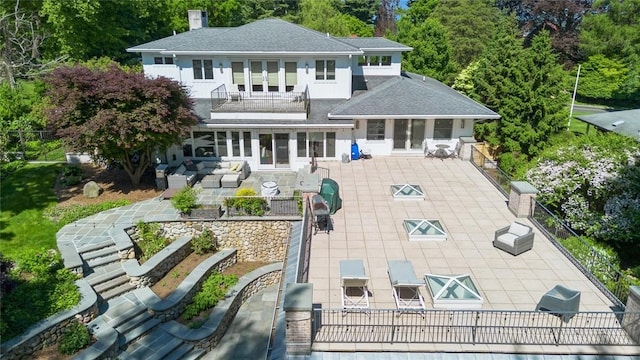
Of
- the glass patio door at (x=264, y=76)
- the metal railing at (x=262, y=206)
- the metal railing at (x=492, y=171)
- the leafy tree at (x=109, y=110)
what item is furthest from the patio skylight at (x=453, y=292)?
the glass patio door at (x=264, y=76)

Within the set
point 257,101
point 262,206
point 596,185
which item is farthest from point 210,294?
point 596,185

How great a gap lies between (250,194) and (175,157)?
22.1 ft

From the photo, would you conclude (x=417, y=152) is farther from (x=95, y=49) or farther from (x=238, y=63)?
(x=95, y=49)

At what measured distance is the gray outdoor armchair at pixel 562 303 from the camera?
386 inches

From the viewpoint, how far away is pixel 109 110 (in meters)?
17.9

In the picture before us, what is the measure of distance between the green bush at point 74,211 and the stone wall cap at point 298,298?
13042 mm

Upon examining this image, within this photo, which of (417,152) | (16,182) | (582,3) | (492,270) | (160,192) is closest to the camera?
(492,270)

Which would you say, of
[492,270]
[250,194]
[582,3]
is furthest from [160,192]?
[582,3]

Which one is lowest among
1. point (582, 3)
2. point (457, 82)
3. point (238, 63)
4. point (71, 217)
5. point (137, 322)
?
point (137, 322)

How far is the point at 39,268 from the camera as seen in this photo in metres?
13.8

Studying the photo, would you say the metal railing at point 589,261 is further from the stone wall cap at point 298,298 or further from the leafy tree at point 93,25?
the leafy tree at point 93,25

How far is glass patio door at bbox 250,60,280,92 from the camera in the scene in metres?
23.4

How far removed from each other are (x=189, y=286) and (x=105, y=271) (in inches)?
124

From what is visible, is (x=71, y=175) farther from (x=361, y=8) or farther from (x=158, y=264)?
(x=361, y=8)
